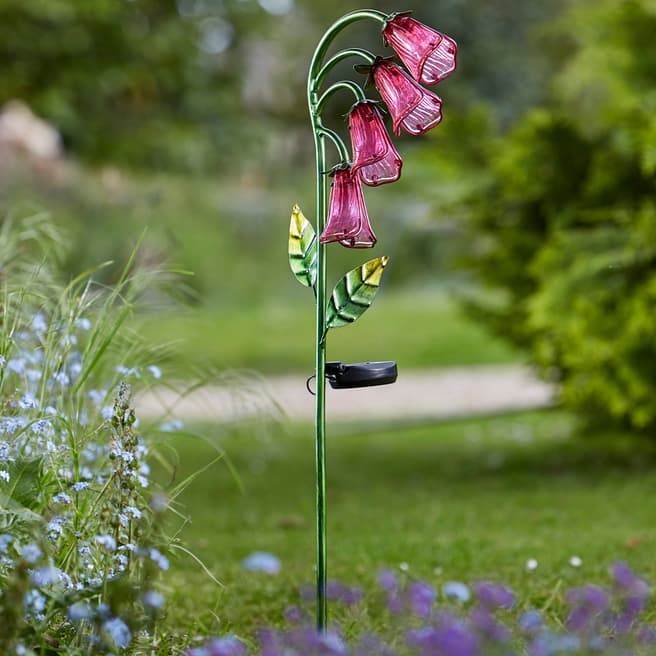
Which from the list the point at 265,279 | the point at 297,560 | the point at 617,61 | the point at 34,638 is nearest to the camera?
the point at 34,638

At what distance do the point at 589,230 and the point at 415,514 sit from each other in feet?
5.74

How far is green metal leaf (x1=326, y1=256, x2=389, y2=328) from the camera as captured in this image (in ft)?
6.73

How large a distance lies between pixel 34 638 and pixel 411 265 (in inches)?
592

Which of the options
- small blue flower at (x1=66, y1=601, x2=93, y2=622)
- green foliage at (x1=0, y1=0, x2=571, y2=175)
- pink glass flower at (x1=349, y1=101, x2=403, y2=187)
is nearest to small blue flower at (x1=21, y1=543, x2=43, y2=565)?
small blue flower at (x1=66, y1=601, x2=93, y2=622)

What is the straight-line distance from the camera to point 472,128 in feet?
17.8

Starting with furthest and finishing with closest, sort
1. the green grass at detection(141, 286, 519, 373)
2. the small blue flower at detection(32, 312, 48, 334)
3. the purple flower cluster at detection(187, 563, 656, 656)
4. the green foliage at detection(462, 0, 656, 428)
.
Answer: the green grass at detection(141, 286, 519, 373) → the green foliage at detection(462, 0, 656, 428) → the small blue flower at detection(32, 312, 48, 334) → the purple flower cluster at detection(187, 563, 656, 656)

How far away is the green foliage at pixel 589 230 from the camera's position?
4750 mm

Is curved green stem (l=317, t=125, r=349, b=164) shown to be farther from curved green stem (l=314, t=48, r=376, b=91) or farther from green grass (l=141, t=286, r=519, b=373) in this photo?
green grass (l=141, t=286, r=519, b=373)

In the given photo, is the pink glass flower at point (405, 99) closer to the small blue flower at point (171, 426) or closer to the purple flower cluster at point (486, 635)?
the purple flower cluster at point (486, 635)

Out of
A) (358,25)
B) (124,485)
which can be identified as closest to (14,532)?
(124,485)

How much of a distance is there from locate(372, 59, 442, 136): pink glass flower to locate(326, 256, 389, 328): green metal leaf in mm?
289

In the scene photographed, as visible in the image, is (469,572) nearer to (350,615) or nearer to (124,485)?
(350,615)

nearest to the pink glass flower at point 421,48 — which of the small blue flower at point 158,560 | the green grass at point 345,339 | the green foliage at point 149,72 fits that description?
the small blue flower at point 158,560

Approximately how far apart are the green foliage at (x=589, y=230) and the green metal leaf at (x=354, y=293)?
2549 millimetres
